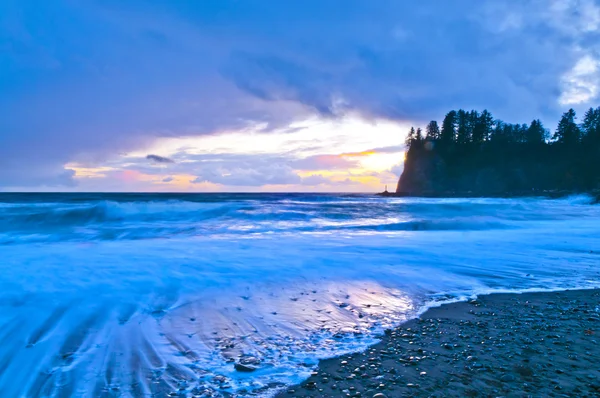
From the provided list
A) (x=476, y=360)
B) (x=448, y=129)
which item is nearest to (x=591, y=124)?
(x=448, y=129)

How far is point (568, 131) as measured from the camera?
66.3 meters

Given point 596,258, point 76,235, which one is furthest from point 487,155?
point 76,235

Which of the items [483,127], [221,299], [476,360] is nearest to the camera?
[476,360]

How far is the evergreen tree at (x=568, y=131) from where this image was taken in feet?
215

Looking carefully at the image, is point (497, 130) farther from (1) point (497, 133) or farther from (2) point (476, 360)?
(2) point (476, 360)

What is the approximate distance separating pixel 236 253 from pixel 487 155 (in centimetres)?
7159

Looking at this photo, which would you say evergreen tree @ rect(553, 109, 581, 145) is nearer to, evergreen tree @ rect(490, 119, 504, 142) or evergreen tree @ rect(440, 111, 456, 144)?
evergreen tree @ rect(490, 119, 504, 142)

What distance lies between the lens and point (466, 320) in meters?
4.25

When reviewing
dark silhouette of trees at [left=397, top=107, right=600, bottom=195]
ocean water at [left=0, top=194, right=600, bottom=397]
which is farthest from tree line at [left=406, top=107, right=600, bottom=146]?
ocean water at [left=0, top=194, right=600, bottom=397]

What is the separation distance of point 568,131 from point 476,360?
268 feet

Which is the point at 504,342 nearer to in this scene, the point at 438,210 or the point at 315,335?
the point at 315,335

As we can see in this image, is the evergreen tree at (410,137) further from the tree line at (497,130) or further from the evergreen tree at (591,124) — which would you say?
the evergreen tree at (591,124)

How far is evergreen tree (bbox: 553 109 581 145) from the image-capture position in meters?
65.6

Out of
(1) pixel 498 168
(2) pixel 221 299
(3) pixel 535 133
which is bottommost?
(2) pixel 221 299
